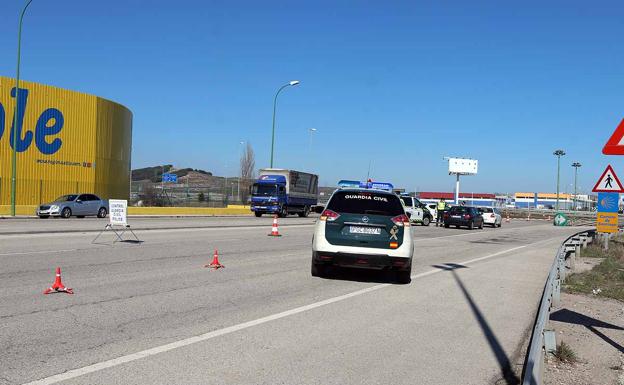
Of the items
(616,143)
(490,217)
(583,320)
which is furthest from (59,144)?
(616,143)

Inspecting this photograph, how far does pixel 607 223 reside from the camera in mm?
19719

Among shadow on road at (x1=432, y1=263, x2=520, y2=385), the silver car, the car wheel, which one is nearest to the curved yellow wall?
the silver car

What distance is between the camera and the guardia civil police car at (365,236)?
1062cm

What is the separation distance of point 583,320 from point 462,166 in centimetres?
10859

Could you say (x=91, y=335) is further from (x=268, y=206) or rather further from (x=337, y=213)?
(x=268, y=206)

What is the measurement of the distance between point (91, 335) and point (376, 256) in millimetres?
5566

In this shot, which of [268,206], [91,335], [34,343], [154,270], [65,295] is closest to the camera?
[34,343]

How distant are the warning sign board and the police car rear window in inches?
465

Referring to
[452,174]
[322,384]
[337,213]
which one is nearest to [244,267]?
[337,213]

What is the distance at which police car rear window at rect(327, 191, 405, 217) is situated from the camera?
10938mm

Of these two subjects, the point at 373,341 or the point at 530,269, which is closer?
the point at 373,341

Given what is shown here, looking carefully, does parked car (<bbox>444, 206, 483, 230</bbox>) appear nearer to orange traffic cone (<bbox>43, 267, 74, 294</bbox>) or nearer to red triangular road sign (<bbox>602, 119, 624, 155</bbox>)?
red triangular road sign (<bbox>602, 119, 624, 155</bbox>)

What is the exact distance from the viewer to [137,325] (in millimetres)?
6914

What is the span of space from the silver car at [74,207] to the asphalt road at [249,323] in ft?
67.4
